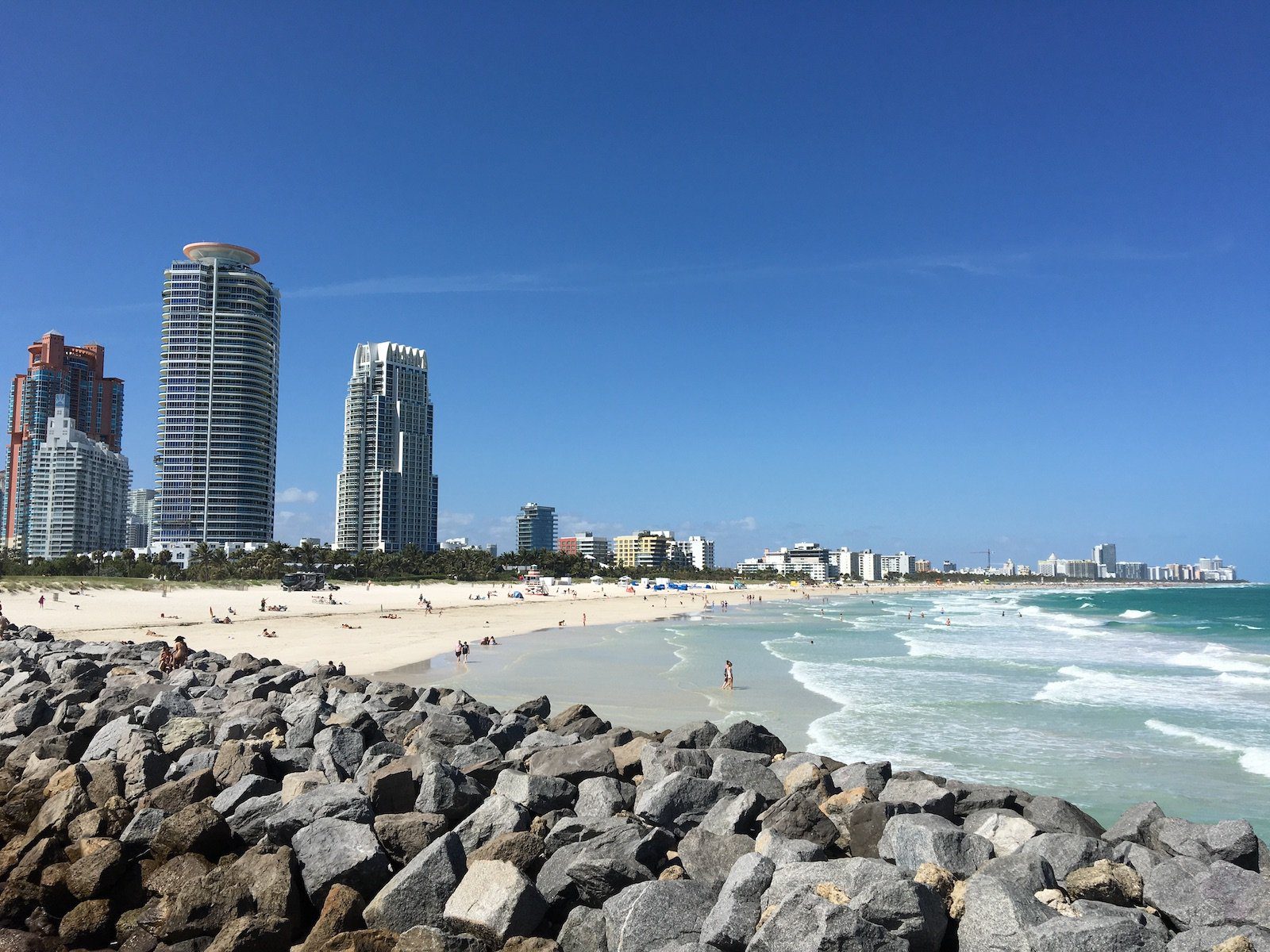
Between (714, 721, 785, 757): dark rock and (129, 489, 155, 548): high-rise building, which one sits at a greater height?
(129, 489, 155, 548): high-rise building

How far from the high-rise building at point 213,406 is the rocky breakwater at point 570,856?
117321 mm

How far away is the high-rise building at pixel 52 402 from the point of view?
527 ft

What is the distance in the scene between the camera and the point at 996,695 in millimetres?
23750

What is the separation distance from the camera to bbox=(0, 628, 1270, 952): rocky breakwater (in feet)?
19.2

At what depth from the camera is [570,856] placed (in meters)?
6.97

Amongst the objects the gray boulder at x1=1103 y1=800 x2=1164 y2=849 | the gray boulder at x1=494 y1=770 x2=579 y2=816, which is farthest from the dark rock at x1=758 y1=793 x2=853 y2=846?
the gray boulder at x1=1103 y1=800 x2=1164 y2=849

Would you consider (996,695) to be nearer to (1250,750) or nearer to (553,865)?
(1250,750)

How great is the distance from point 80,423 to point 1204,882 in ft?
673

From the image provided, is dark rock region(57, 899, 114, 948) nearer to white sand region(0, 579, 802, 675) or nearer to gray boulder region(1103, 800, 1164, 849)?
gray boulder region(1103, 800, 1164, 849)

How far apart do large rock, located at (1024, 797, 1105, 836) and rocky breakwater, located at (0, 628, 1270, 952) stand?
3cm

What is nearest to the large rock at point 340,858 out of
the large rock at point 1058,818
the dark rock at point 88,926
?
the dark rock at point 88,926

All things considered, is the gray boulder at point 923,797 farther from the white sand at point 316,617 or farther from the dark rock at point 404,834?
the white sand at point 316,617

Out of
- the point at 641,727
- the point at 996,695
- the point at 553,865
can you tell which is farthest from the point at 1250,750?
the point at 553,865

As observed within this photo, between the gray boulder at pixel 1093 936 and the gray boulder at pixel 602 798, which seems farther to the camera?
the gray boulder at pixel 602 798
